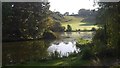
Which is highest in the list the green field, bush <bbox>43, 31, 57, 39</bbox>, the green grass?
the green field

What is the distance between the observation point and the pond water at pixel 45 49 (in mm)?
4973

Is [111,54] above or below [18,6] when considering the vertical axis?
below

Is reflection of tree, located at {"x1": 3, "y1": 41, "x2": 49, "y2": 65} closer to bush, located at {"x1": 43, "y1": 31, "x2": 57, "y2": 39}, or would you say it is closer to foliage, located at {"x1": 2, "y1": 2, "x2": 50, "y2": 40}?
bush, located at {"x1": 43, "y1": 31, "x2": 57, "y2": 39}

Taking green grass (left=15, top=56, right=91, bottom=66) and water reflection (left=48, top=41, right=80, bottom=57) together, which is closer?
green grass (left=15, top=56, right=91, bottom=66)

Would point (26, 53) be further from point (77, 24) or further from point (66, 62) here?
point (77, 24)

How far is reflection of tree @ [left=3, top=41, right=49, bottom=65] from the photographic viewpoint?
16.0 feet

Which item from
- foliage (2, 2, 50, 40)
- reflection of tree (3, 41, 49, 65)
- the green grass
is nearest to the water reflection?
reflection of tree (3, 41, 49, 65)

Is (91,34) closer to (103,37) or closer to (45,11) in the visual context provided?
(103,37)

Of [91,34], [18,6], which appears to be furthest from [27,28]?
[91,34]

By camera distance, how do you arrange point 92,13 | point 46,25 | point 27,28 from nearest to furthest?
point 92,13 → point 46,25 → point 27,28

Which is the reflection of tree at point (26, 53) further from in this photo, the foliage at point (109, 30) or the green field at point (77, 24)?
the foliage at point (109, 30)

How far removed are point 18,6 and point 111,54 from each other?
3.77 meters

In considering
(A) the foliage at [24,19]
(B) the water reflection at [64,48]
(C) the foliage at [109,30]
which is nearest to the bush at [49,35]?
(B) the water reflection at [64,48]

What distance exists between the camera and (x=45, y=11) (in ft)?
22.8
